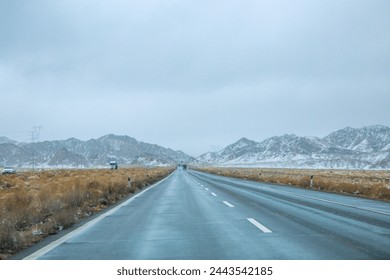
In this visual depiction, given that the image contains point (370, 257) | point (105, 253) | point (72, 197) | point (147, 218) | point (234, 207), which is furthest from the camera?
point (72, 197)

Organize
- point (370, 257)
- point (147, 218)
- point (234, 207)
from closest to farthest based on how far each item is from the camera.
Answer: point (370, 257) < point (147, 218) < point (234, 207)

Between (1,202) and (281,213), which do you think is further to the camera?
(1,202)

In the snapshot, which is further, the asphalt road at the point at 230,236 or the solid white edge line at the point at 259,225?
the solid white edge line at the point at 259,225

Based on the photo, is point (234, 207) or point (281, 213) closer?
point (281, 213)

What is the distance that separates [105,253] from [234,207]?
935cm

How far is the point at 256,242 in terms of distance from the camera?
9.14m

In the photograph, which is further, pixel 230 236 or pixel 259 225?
pixel 259 225

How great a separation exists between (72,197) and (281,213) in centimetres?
905

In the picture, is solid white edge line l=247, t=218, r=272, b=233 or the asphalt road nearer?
the asphalt road
